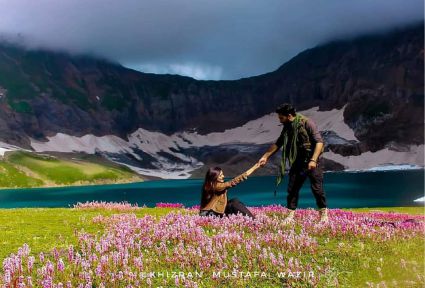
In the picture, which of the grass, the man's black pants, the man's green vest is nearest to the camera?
the grass

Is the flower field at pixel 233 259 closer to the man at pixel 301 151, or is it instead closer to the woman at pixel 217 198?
the man at pixel 301 151

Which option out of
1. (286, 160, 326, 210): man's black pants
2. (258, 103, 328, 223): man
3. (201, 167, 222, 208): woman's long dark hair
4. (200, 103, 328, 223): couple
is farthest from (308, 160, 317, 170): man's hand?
(201, 167, 222, 208): woman's long dark hair

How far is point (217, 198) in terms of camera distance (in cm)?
1794

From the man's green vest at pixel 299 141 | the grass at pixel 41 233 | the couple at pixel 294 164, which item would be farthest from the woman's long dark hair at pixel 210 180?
the grass at pixel 41 233

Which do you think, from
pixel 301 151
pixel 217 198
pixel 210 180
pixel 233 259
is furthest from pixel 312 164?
pixel 233 259

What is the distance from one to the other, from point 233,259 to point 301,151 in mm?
6937

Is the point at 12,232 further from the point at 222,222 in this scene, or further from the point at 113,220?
the point at 222,222

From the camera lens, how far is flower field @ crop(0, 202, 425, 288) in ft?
32.9

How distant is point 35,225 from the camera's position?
2089cm

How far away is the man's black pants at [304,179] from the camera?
1676cm

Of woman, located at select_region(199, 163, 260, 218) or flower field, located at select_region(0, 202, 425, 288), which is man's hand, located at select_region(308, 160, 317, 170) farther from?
woman, located at select_region(199, 163, 260, 218)

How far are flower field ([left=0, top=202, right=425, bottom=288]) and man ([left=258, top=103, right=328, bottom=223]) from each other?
4.38 ft

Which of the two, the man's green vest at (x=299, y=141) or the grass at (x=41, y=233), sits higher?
the man's green vest at (x=299, y=141)

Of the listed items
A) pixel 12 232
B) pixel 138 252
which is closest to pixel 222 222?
pixel 138 252
